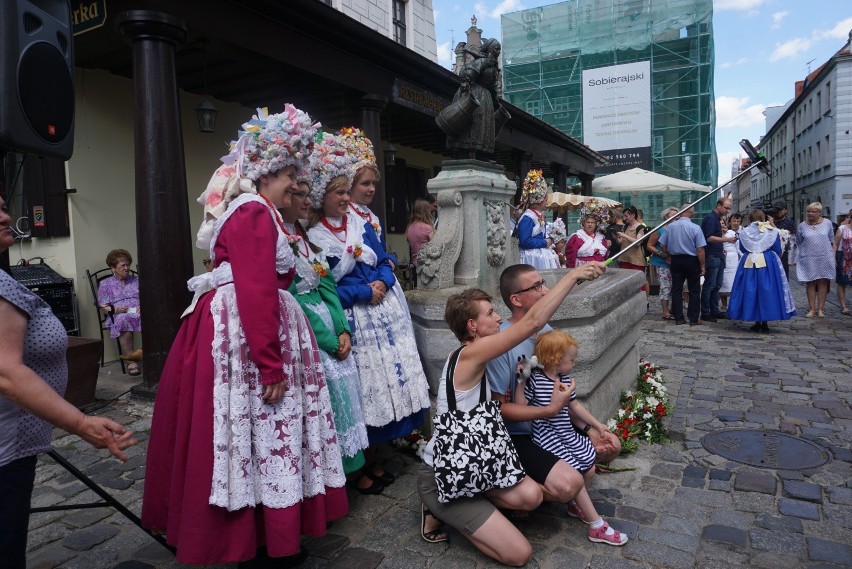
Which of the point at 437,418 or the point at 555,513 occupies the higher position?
the point at 437,418

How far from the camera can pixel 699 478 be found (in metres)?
3.41

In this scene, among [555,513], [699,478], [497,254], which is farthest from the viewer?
[497,254]

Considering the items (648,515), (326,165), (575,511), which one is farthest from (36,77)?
(648,515)

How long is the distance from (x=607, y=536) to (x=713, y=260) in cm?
764

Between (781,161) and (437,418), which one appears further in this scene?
(781,161)

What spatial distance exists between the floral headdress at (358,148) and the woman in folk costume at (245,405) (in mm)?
851

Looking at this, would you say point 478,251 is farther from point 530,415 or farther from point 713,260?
point 713,260

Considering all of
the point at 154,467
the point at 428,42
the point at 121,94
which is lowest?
the point at 154,467

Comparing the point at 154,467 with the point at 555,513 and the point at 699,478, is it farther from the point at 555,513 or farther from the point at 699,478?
the point at 699,478

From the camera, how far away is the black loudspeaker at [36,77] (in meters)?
2.04

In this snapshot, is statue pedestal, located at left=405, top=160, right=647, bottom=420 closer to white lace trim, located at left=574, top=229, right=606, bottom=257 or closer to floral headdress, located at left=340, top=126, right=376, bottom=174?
floral headdress, located at left=340, top=126, right=376, bottom=174

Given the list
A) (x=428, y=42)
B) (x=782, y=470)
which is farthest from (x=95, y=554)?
(x=428, y=42)

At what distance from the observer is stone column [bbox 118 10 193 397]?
505 centimetres

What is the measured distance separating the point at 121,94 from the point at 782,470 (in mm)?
7916
